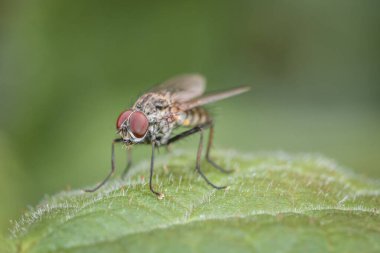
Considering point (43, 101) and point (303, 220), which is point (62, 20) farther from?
point (303, 220)

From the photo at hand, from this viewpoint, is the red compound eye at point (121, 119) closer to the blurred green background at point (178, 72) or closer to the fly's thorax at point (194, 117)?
the fly's thorax at point (194, 117)

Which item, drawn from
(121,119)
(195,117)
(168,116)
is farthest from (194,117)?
(121,119)

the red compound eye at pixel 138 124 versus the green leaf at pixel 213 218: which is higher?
the red compound eye at pixel 138 124

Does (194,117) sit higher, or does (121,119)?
(121,119)

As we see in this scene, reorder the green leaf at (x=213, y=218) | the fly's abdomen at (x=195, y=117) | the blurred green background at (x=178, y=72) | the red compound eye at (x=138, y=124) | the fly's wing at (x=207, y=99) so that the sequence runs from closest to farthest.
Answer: the green leaf at (x=213, y=218) → the red compound eye at (x=138, y=124) → the fly's wing at (x=207, y=99) → the fly's abdomen at (x=195, y=117) → the blurred green background at (x=178, y=72)

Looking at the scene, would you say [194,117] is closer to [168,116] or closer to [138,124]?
[168,116]

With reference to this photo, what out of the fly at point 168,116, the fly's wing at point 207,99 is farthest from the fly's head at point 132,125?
the fly's wing at point 207,99

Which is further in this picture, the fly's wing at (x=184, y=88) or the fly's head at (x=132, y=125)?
the fly's wing at (x=184, y=88)
